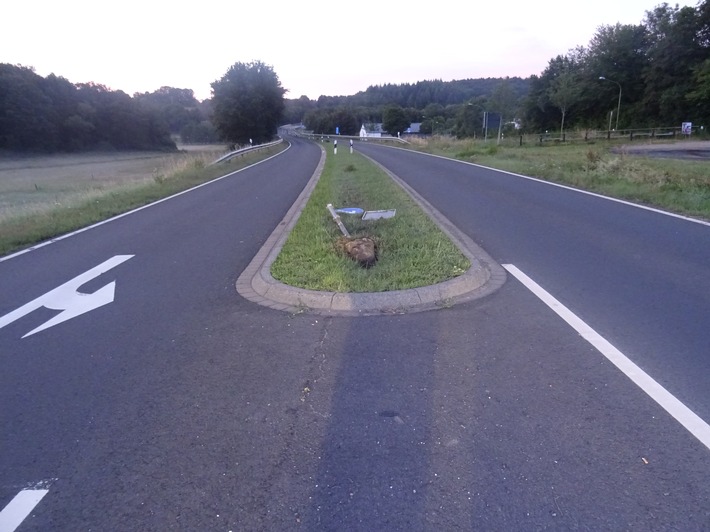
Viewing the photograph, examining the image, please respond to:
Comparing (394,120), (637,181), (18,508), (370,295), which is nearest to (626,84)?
(394,120)

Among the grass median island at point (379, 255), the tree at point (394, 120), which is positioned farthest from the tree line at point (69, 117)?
the grass median island at point (379, 255)

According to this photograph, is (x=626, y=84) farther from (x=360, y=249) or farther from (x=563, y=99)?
(x=360, y=249)

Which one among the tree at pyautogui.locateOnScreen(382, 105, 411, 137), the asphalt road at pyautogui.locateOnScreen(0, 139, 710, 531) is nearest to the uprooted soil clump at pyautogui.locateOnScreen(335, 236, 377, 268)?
the asphalt road at pyautogui.locateOnScreen(0, 139, 710, 531)

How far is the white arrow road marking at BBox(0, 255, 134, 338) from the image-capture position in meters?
6.00

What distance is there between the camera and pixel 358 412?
3822mm

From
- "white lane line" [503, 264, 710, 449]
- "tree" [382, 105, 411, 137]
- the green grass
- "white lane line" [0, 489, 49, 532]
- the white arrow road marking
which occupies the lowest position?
the white arrow road marking

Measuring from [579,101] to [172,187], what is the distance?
2550 inches

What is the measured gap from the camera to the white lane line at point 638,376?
3.52m

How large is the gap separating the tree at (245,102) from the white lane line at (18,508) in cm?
6574

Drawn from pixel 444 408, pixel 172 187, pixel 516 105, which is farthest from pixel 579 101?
pixel 444 408

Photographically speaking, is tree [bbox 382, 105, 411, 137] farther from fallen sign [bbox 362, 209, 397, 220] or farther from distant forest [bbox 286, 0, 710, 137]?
fallen sign [bbox 362, 209, 397, 220]

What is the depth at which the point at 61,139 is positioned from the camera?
74.5 m

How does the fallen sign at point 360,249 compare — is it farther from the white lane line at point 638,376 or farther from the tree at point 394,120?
the tree at point 394,120

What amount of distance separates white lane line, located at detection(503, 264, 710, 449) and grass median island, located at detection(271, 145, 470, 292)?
1.34 metres
